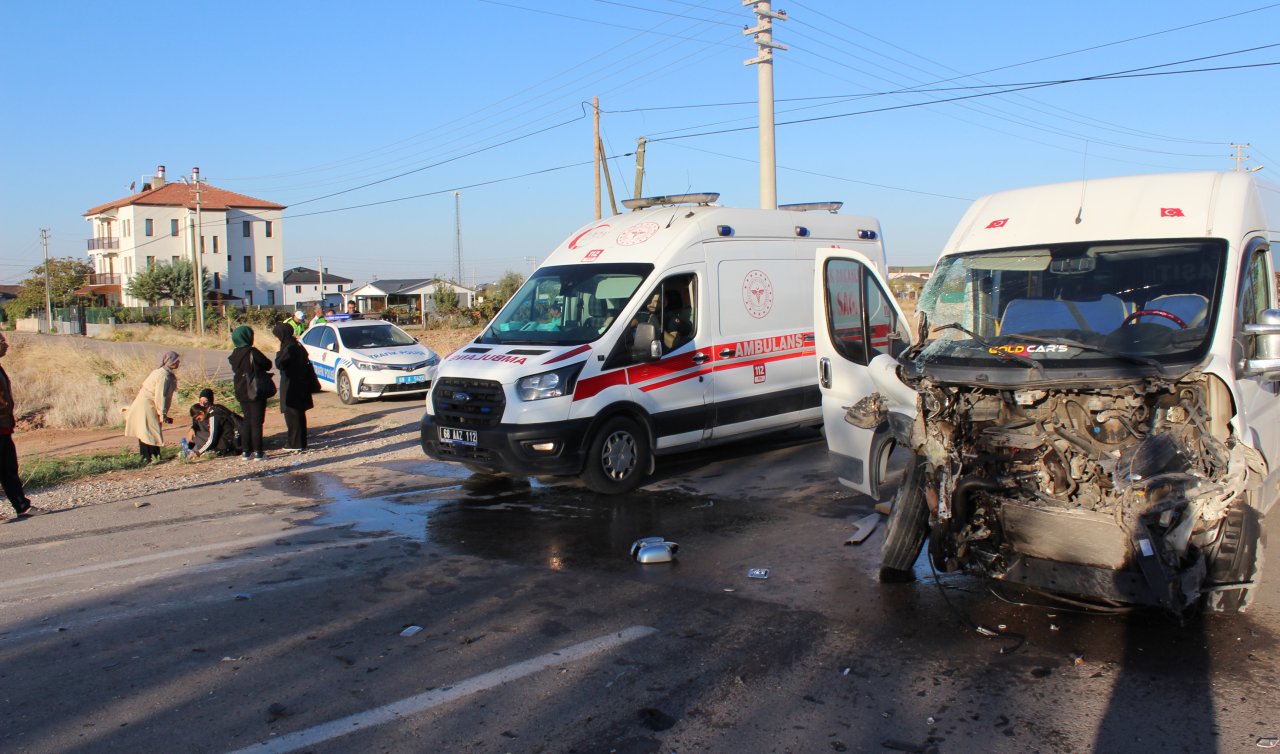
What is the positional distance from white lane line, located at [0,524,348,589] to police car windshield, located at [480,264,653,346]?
2.62 m

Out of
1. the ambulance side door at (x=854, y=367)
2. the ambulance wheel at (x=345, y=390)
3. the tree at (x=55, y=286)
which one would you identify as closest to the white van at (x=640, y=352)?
the ambulance side door at (x=854, y=367)

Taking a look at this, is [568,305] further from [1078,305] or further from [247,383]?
[1078,305]

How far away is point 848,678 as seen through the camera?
4691mm

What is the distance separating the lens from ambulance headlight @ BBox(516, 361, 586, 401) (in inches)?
347

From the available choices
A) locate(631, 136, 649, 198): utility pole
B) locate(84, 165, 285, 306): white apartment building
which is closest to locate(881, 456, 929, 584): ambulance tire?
locate(631, 136, 649, 198): utility pole

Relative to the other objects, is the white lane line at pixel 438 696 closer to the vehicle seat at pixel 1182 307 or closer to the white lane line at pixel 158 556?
the vehicle seat at pixel 1182 307

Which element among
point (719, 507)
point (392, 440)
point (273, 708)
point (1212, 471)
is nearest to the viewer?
point (273, 708)

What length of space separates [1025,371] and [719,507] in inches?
153

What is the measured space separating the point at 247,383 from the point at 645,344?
5.08 m

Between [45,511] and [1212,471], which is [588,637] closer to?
[1212,471]

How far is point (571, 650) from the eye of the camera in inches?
202

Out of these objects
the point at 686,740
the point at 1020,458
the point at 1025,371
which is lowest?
the point at 686,740

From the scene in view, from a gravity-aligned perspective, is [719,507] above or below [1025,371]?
below

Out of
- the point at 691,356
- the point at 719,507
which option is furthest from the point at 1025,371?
the point at 691,356
